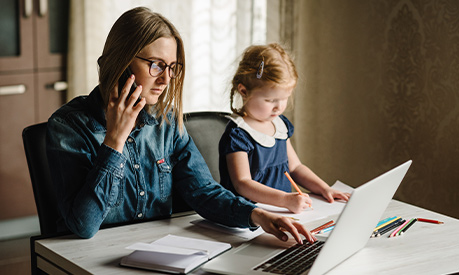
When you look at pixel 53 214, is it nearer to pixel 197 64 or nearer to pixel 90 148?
pixel 90 148

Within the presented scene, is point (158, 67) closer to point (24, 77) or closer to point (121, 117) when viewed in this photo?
point (121, 117)

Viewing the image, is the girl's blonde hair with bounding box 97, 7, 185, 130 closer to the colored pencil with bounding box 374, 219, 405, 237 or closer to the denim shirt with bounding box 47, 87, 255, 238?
the denim shirt with bounding box 47, 87, 255, 238

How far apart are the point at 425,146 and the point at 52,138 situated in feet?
5.53

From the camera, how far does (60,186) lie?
1.48m

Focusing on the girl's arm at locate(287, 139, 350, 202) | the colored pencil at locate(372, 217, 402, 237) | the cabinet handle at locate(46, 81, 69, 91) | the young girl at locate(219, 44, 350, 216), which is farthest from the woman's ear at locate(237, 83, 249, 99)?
the cabinet handle at locate(46, 81, 69, 91)

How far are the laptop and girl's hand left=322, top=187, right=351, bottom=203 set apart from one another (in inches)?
15.1

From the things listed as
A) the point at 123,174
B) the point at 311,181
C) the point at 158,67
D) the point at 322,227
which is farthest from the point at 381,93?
the point at 123,174

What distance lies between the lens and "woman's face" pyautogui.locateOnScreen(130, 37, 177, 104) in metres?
1.55

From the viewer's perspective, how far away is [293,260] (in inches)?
52.2

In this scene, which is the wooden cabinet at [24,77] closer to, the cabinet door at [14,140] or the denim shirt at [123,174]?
the cabinet door at [14,140]

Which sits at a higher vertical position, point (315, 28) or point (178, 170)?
point (315, 28)

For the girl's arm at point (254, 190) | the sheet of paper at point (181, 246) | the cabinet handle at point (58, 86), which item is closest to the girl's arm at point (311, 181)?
the girl's arm at point (254, 190)

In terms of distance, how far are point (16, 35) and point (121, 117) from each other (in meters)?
1.85

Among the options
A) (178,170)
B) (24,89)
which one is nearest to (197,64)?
(24,89)
